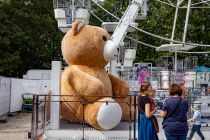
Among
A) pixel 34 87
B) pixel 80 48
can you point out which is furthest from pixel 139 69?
pixel 80 48

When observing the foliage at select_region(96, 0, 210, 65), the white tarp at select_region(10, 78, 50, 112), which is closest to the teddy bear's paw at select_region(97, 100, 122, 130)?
the white tarp at select_region(10, 78, 50, 112)

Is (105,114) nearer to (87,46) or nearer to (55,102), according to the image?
(55,102)

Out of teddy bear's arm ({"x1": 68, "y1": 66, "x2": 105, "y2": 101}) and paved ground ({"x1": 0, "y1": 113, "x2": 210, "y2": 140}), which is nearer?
teddy bear's arm ({"x1": 68, "y1": 66, "x2": 105, "y2": 101})

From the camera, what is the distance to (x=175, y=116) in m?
7.48

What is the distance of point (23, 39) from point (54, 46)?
1006 centimetres

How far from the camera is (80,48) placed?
44.0 feet

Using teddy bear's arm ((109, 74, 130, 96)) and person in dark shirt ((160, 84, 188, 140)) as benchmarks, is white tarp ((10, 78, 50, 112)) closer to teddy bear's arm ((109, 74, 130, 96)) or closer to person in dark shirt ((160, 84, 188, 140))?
teddy bear's arm ((109, 74, 130, 96))

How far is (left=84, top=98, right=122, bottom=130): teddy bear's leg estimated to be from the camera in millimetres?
11742

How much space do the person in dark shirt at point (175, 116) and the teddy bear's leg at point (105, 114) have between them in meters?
4.27

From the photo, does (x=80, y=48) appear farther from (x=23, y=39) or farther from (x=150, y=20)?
(x=150, y=20)

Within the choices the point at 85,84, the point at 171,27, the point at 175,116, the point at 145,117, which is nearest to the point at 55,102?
the point at 85,84

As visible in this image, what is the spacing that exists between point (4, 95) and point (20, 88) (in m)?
4.33

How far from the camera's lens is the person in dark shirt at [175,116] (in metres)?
7.42

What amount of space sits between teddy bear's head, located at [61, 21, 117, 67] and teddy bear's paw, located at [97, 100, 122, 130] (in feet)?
6.95
